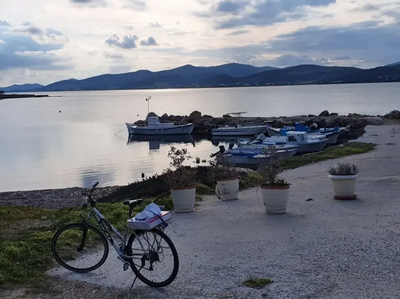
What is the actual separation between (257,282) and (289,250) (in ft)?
4.46

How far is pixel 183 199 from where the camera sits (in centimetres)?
937

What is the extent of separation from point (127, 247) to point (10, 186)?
21.0 metres

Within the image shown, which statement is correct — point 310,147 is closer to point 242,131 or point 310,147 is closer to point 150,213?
point 242,131


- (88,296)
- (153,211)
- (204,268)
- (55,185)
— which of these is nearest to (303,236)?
(204,268)

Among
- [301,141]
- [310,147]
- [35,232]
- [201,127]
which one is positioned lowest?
[201,127]

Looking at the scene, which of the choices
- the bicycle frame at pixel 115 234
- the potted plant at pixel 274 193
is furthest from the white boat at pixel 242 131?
the bicycle frame at pixel 115 234

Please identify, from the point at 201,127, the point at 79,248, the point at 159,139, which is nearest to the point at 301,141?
the point at 159,139

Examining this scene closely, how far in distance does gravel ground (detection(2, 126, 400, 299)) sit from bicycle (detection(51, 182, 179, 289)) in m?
0.14

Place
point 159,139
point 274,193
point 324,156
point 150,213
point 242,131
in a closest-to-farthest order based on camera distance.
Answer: point 150,213, point 274,193, point 324,156, point 242,131, point 159,139

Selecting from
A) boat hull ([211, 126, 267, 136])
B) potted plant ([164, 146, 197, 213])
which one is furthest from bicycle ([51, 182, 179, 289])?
boat hull ([211, 126, 267, 136])

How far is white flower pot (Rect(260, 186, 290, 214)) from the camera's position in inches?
348

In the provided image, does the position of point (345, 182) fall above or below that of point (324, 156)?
above

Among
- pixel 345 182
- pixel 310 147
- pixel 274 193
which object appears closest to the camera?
pixel 274 193

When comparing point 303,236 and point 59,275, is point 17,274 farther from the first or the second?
point 303,236
